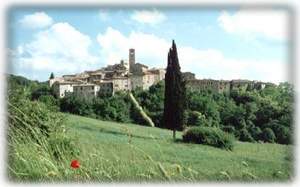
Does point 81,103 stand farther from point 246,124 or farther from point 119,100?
point 246,124

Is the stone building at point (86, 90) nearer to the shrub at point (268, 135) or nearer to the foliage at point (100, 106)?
the foliage at point (100, 106)

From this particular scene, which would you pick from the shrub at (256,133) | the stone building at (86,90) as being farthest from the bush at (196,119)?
the stone building at (86,90)

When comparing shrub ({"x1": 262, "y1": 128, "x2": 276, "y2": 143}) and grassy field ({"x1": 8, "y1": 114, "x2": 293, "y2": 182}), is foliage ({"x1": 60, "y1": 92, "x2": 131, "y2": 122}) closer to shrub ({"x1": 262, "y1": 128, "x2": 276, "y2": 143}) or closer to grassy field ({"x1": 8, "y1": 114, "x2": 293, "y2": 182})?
grassy field ({"x1": 8, "y1": 114, "x2": 293, "y2": 182})

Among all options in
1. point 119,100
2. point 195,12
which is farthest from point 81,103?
point 195,12

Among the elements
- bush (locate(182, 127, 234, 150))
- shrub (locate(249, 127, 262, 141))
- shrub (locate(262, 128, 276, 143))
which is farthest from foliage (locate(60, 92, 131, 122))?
shrub (locate(262, 128, 276, 143))

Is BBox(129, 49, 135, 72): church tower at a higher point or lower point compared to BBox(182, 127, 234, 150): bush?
higher

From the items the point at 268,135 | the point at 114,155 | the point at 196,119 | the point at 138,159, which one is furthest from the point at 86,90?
the point at 268,135

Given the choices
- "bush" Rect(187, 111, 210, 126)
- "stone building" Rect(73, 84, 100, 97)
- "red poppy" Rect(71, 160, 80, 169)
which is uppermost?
"stone building" Rect(73, 84, 100, 97)

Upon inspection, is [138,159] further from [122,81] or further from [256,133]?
[256,133]
